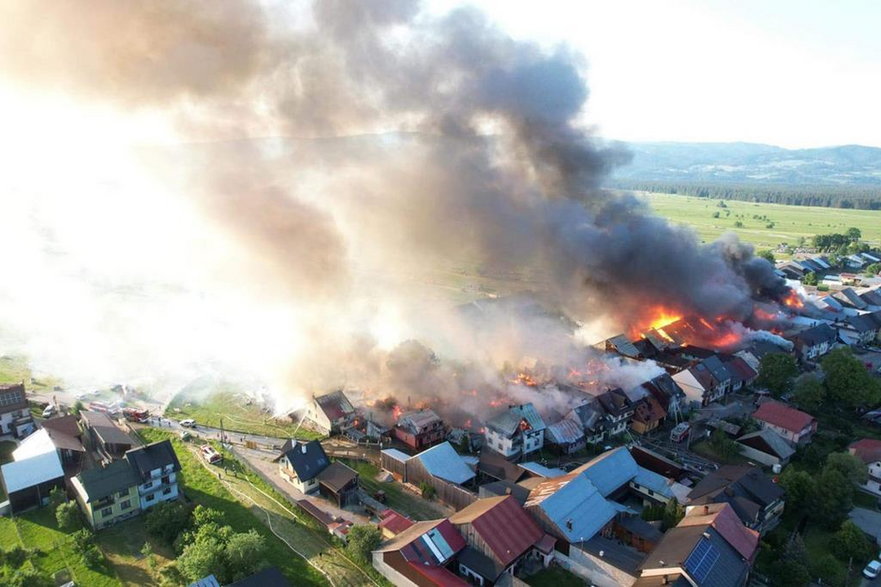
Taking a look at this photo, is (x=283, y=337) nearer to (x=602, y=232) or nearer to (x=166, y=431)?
(x=166, y=431)

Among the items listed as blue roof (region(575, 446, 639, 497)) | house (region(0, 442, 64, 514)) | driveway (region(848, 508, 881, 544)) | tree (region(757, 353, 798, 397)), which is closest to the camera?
house (region(0, 442, 64, 514))

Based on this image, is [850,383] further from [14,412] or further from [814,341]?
[14,412]

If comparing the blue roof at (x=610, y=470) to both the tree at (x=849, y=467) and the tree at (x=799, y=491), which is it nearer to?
the tree at (x=799, y=491)

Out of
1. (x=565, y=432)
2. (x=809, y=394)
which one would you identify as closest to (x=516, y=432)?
(x=565, y=432)

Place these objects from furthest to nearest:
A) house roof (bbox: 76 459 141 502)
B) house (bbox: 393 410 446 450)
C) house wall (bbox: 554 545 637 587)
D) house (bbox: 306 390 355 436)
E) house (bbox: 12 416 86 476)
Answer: house (bbox: 306 390 355 436)
house (bbox: 393 410 446 450)
house (bbox: 12 416 86 476)
house roof (bbox: 76 459 141 502)
house wall (bbox: 554 545 637 587)

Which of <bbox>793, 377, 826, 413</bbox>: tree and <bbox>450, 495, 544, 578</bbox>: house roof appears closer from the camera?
<bbox>450, 495, 544, 578</bbox>: house roof

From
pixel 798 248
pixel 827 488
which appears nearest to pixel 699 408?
pixel 827 488

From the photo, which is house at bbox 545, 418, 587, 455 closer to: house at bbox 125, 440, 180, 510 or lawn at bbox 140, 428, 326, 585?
lawn at bbox 140, 428, 326, 585

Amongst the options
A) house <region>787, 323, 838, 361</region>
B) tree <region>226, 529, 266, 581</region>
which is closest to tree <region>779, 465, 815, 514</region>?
tree <region>226, 529, 266, 581</region>
